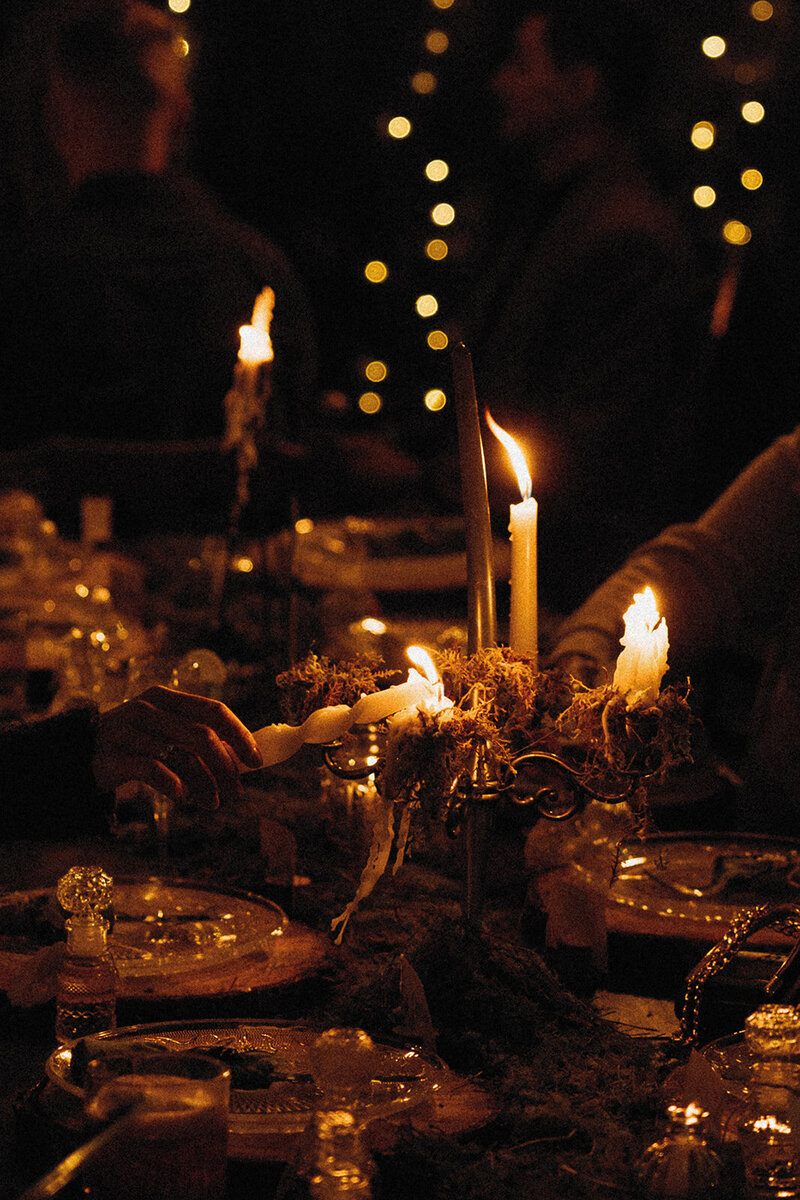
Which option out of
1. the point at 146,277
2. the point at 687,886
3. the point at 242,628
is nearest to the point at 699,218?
the point at 146,277

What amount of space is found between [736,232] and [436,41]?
5.71 feet

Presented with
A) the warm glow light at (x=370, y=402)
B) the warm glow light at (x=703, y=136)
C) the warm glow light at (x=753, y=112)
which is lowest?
the warm glow light at (x=370, y=402)

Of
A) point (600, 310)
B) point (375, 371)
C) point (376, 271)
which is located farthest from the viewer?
point (375, 371)

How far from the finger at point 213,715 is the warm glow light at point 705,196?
5728 mm

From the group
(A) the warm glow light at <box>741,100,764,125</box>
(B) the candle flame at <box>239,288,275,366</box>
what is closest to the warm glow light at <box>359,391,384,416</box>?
(A) the warm glow light at <box>741,100,764,125</box>

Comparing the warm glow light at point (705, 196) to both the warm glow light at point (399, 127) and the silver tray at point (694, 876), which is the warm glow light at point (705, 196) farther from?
the silver tray at point (694, 876)

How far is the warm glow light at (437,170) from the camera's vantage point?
6.90 meters

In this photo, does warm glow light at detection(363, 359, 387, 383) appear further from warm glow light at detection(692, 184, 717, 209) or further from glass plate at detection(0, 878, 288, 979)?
glass plate at detection(0, 878, 288, 979)

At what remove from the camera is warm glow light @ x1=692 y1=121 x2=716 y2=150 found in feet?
21.2

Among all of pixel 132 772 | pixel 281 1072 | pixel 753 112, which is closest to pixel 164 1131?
pixel 281 1072

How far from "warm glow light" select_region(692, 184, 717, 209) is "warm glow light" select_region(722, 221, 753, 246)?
13 cm

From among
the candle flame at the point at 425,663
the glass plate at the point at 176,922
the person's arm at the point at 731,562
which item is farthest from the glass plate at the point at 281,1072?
the person's arm at the point at 731,562

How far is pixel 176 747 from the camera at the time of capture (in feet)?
4.28

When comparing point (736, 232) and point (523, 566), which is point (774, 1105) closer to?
point (523, 566)
